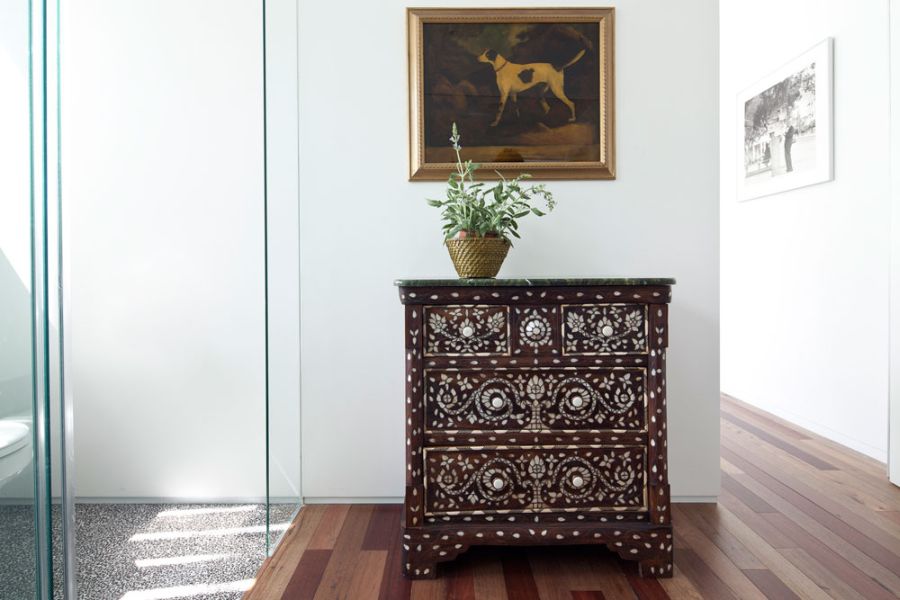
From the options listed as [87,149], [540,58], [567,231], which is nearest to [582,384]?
[567,231]

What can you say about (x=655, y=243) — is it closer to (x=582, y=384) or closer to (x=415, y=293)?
(x=582, y=384)

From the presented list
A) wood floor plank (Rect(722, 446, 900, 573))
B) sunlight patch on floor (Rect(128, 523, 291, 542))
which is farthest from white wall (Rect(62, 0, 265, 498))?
wood floor plank (Rect(722, 446, 900, 573))

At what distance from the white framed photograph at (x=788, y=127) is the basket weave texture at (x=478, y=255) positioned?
2.14 meters

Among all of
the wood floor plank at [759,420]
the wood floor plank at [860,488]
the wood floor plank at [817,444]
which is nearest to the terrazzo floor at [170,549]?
the wood floor plank at [860,488]

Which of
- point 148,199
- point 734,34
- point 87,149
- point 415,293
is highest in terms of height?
point 734,34

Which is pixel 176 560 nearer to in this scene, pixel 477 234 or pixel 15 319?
pixel 15 319

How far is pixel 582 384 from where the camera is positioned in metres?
1.69

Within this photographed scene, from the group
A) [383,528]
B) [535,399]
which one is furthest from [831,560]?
[383,528]

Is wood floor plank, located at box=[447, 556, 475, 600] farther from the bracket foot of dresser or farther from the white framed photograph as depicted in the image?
the white framed photograph

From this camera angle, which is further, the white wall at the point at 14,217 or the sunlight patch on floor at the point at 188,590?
the sunlight patch on floor at the point at 188,590

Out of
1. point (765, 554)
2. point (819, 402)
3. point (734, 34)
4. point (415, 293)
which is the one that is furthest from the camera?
point (734, 34)

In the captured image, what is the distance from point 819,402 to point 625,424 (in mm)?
2074

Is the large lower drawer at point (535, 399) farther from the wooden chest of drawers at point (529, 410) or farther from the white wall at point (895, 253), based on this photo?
the white wall at point (895, 253)

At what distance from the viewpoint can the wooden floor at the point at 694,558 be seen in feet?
5.23
